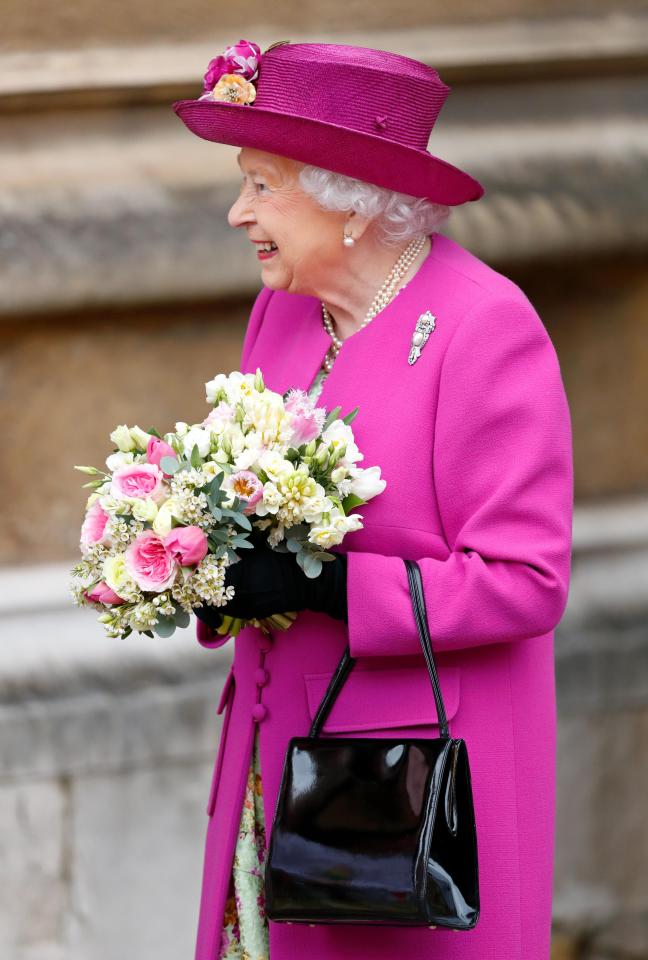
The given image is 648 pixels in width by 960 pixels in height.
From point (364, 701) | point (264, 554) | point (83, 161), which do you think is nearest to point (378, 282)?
point (264, 554)

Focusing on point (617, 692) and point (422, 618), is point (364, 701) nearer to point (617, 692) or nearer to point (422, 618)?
point (422, 618)

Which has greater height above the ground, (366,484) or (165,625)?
(366,484)

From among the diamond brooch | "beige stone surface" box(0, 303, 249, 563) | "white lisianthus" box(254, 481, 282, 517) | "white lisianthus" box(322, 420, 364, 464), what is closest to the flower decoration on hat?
the diamond brooch

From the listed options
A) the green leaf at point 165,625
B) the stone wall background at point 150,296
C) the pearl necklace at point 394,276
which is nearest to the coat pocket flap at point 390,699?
the green leaf at point 165,625

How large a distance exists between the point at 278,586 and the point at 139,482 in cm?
27

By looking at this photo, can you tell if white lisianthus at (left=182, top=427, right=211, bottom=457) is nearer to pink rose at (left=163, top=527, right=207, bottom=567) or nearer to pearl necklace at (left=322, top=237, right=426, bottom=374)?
pink rose at (left=163, top=527, right=207, bottom=567)

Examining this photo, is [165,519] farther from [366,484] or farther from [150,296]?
[150,296]

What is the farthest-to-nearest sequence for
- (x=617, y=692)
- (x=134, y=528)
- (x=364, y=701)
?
(x=617, y=692) → (x=364, y=701) → (x=134, y=528)

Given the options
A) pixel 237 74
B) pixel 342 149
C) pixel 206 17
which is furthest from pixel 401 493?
pixel 206 17

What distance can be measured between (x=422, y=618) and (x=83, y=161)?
6.77ft

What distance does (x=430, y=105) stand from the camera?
244cm

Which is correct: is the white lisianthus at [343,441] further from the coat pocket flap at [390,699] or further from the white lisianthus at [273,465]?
the coat pocket flap at [390,699]

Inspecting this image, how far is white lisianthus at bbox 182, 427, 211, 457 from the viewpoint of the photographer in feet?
7.24

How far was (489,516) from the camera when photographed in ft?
7.48
